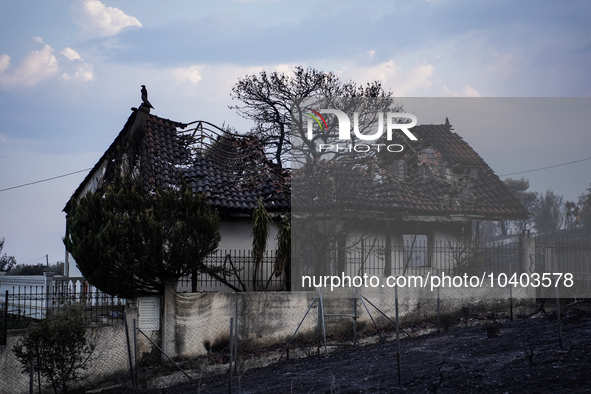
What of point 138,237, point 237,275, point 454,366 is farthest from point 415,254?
point 138,237

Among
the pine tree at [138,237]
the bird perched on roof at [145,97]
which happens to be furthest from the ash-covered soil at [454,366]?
the bird perched on roof at [145,97]

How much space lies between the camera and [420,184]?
2284 centimetres

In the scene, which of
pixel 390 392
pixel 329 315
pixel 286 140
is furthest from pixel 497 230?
pixel 390 392

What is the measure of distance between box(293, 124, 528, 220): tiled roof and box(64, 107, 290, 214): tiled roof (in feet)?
3.76

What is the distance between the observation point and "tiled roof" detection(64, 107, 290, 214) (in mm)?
19125

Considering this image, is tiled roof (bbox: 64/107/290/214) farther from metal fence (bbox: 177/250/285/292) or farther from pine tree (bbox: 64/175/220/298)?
pine tree (bbox: 64/175/220/298)

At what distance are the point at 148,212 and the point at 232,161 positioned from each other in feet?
22.1

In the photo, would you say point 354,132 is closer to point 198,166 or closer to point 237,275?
point 198,166

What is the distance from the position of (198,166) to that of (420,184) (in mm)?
7786

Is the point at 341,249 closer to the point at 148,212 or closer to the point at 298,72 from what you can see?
the point at 148,212

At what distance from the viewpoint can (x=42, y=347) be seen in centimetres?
1316

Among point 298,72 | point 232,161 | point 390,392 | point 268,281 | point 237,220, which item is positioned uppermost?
point 298,72

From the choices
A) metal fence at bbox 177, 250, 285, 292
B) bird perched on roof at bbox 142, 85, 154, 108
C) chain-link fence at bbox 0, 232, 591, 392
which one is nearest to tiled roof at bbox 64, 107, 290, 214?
bird perched on roof at bbox 142, 85, 154, 108

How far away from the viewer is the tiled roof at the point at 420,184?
20.6m
